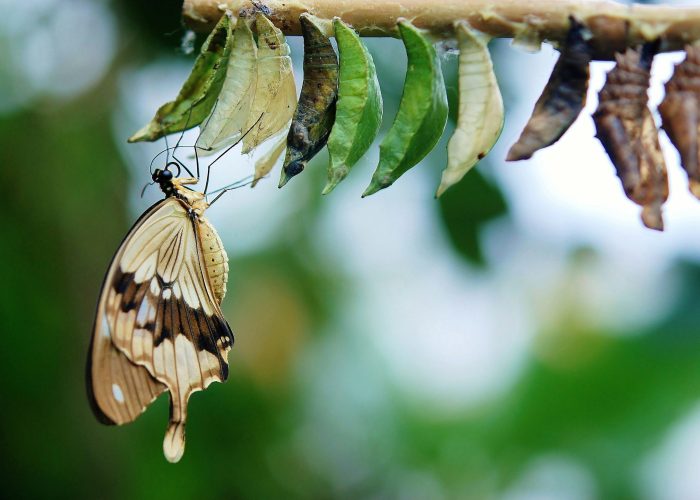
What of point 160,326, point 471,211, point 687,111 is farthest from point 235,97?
point 471,211

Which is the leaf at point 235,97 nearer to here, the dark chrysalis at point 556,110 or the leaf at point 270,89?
the leaf at point 270,89

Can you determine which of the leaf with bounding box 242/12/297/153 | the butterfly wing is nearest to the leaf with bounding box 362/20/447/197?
the leaf with bounding box 242/12/297/153

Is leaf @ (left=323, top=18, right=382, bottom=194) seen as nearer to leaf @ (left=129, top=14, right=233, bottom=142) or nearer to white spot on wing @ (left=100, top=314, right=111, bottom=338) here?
leaf @ (left=129, top=14, right=233, bottom=142)

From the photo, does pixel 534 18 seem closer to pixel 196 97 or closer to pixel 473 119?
pixel 473 119

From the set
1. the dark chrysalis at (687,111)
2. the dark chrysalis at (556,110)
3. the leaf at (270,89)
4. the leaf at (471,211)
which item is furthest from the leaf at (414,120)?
the leaf at (471,211)

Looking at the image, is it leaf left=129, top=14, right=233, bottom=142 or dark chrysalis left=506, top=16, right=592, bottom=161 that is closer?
dark chrysalis left=506, top=16, right=592, bottom=161

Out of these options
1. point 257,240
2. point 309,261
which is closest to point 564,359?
point 309,261

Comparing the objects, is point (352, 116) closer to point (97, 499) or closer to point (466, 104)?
point (466, 104)
